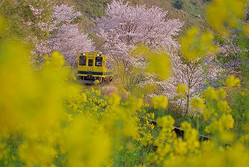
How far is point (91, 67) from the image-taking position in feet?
48.4

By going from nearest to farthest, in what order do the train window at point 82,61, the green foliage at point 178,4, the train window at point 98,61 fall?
the train window at point 98,61, the train window at point 82,61, the green foliage at point 178,4

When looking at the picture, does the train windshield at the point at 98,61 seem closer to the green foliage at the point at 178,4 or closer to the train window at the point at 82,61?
the train window at the point at 82,61

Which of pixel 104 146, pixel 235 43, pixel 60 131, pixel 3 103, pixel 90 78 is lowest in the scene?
pixel 90 78

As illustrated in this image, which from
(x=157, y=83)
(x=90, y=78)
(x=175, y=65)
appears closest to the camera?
(x=175, y=65)

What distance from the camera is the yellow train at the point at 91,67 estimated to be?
1466 cm

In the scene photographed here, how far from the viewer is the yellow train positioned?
14.7 meters

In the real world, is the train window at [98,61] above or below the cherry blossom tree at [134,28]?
below

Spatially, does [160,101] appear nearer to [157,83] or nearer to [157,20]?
[157,83]

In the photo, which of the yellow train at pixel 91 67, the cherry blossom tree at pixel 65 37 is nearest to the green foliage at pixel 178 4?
the cherry blossom tree at pixel 65 37

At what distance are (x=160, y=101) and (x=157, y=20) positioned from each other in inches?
569

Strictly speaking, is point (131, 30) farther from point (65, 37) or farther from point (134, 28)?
point (65, 37)

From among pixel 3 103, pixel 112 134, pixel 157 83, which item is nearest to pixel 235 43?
pixel 157 83

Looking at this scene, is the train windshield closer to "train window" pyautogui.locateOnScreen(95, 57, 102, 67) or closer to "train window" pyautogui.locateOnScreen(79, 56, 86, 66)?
"train window" pyautogui.locateOnScreen(95, 57, 102, 67)

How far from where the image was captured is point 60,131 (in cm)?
169
